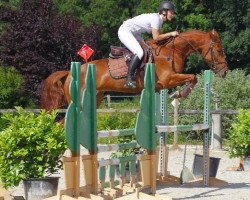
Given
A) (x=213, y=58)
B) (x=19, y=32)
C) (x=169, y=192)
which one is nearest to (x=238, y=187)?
(x=169, y=192)

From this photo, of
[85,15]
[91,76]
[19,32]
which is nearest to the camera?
[91,76]

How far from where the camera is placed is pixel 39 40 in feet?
88.9

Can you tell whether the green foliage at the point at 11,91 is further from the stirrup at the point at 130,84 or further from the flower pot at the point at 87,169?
the flower pot at the point at 87,169

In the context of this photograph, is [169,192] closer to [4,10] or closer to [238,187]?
[238,187]

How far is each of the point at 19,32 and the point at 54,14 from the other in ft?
5.94

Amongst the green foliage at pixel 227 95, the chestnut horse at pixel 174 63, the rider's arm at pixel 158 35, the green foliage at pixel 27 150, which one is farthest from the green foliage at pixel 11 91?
the green foliage at pixel 27 150

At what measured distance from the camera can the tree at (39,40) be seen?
26.5 m

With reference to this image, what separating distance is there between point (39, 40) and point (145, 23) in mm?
18460

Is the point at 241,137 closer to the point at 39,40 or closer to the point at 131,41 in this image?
the point at 131,41

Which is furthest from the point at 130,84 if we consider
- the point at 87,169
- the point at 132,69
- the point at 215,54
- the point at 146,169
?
the point at 87,169

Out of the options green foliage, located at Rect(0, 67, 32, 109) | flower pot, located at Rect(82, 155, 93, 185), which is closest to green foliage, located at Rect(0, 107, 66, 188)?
flower pot, located at Rect(82, 155, 93, 185)

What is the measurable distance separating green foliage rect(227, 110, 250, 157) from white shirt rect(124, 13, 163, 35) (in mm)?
2060

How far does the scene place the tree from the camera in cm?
2645

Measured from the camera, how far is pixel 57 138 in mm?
6758
